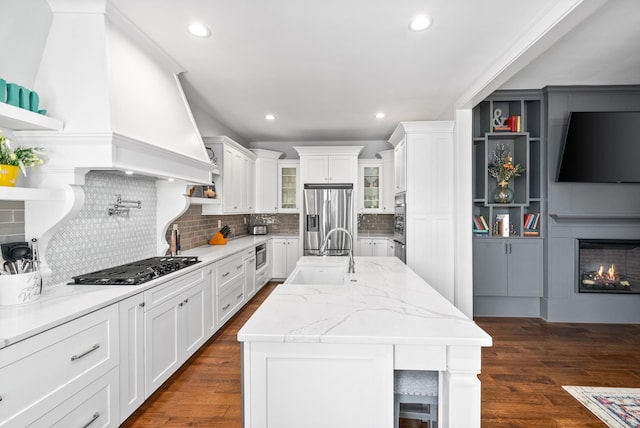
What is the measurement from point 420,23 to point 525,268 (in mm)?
3134

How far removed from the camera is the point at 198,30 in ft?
7.54

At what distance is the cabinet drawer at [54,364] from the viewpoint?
1280mm

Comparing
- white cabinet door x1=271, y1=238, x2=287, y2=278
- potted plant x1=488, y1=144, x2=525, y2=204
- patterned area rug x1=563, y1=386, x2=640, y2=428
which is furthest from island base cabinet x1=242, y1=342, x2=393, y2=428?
white cabinet door x1=271, y1=238, x2=287, y2=278

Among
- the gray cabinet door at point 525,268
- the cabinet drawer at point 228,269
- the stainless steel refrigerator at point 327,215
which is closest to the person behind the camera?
the cabinet drawer at point 228,269

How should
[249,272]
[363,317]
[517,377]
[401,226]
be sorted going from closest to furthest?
[363,317] < [517,377] < [401,226] < [249,272]

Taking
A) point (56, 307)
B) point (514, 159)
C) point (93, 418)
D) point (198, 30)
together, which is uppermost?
point (198, 30)

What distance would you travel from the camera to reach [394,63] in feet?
9.32

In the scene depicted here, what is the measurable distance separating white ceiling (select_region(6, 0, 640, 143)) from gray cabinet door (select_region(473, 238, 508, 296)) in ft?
5.56

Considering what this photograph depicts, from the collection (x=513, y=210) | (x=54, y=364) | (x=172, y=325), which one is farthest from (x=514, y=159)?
(x=54, y=364)

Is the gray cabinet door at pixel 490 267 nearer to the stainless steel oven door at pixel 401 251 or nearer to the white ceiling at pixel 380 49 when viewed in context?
the stainless steel oven door at pixel 401 251

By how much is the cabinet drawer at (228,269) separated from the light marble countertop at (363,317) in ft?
5.38

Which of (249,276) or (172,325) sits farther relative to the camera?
(249,276)

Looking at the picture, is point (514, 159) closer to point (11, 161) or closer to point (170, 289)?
point (170, 289)

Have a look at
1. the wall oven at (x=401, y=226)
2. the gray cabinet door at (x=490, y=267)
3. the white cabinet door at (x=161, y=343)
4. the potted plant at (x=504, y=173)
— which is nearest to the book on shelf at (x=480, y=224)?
the gray cabinet door at (x=490, y=267)
